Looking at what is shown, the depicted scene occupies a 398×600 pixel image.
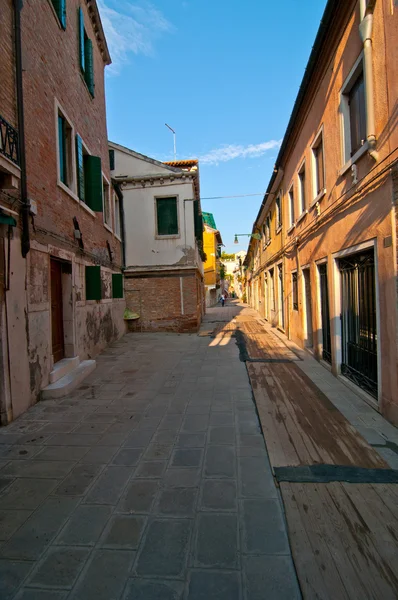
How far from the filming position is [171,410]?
4730 millimetres

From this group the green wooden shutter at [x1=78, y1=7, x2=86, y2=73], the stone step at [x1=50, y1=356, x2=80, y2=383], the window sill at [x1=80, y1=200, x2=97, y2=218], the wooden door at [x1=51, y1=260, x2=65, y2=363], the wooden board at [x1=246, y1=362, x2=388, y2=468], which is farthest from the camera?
the green wooden shutter at [x1=78, y1=7, x2=86, y2=73]

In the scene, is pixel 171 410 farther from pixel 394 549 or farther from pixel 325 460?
pixel 394 549

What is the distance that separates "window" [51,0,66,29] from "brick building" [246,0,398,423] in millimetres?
5103

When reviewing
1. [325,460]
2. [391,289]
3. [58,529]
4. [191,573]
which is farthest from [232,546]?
[391,289]

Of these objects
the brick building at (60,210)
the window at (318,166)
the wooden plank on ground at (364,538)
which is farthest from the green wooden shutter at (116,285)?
the wooden plank on ground at (364,538)

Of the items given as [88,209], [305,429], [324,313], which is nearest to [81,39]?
[88,209]

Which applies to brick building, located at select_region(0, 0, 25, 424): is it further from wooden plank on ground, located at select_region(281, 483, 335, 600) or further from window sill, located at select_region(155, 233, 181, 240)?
window sill, located at select_region(155, 233, 181, 240)

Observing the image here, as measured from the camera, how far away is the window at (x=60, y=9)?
255 inches

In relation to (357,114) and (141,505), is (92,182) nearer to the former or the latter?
(357,114)

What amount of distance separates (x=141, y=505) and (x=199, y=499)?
46 cm

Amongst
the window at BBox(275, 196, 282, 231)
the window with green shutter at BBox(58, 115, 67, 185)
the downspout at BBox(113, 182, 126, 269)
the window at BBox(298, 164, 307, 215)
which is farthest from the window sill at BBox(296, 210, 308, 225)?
the downspout at BBox(113, 182, 126, 269)

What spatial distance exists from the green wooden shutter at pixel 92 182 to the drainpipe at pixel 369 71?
20.0ft

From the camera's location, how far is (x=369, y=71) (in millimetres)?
4223

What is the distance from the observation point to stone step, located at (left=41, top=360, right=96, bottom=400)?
5305 mm
